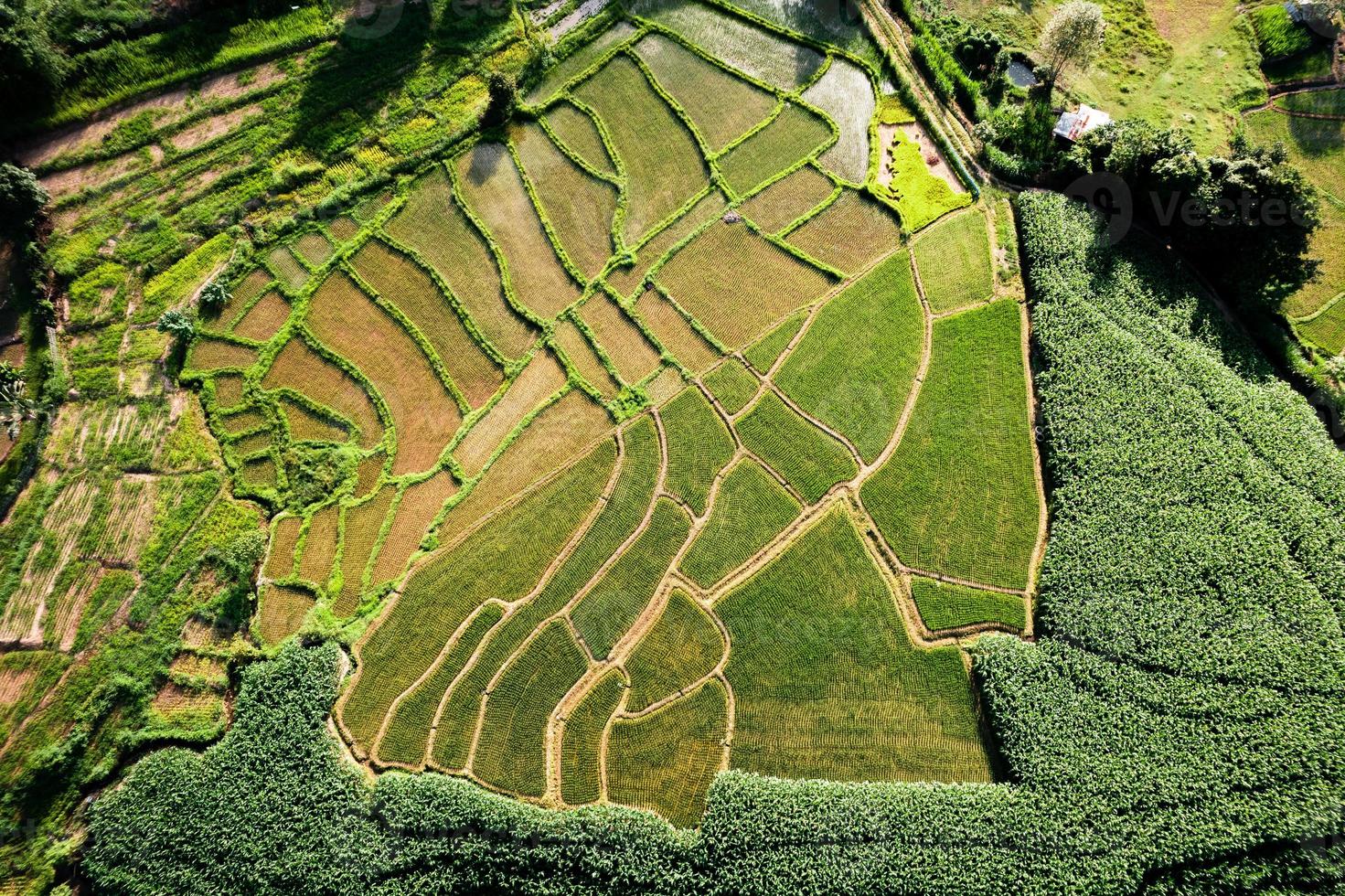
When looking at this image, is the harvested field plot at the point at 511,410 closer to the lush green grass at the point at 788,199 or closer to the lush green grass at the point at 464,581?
the lush green grass at the point at 464,581

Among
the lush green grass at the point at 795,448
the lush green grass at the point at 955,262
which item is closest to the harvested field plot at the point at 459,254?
the lush green grass at the point at 795,448

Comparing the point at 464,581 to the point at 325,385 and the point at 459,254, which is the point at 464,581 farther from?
the point at 459,254

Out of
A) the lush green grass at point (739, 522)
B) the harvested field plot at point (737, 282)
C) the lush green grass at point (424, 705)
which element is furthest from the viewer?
the harvested field plot at point (737, 282)

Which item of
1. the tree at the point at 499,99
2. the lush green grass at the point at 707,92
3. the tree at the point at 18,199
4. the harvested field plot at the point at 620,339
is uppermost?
the tree at the point at 18,199

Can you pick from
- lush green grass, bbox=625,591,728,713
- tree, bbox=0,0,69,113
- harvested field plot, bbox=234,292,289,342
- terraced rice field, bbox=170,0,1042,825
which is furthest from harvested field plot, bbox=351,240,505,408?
tree, bbox=0,0,69,113

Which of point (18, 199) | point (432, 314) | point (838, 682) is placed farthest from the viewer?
point (432, 314)

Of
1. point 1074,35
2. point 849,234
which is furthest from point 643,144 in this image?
point 1074,35

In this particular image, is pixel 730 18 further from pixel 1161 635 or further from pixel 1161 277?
pixel 1161 635
